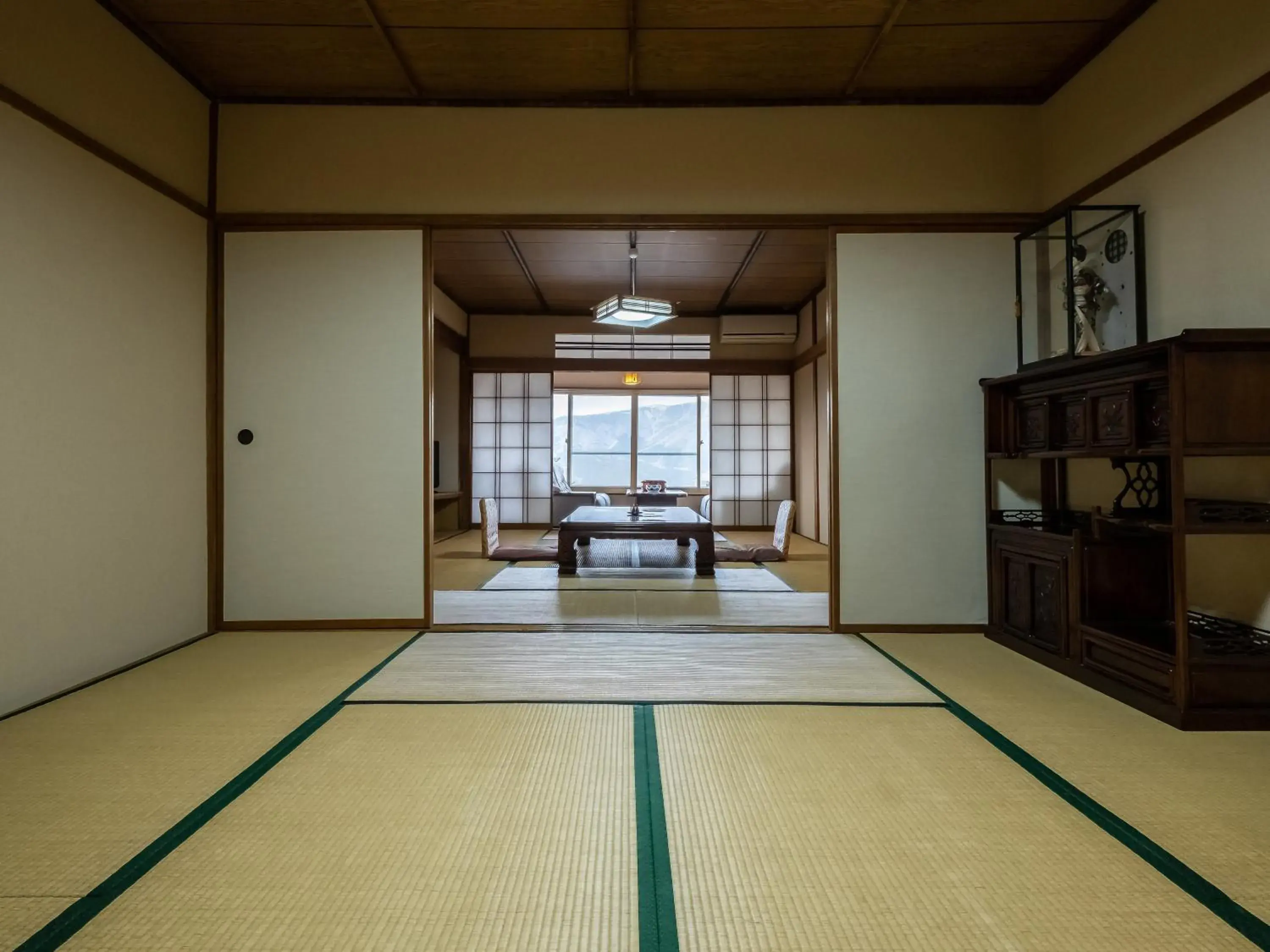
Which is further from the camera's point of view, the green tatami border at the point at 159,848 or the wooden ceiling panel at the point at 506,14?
the wooden ceiling panel at the point at 506,14

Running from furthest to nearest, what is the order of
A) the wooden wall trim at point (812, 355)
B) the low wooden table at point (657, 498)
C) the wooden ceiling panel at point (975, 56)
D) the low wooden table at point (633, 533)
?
the low wooden table at point (657, 498), the wooden wall trim at point (812, 355), the low wooden table at point (633, 533), the wooden ceiling panel at point (975, 56)

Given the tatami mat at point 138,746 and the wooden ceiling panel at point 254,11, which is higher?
the wooden ceiling panel at point 254,11

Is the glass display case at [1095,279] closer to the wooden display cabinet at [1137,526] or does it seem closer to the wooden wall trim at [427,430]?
the wooden display cabinet at [1137,526]

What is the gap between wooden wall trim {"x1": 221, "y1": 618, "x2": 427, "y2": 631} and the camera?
3676mm

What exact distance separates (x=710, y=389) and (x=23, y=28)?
7.84 m

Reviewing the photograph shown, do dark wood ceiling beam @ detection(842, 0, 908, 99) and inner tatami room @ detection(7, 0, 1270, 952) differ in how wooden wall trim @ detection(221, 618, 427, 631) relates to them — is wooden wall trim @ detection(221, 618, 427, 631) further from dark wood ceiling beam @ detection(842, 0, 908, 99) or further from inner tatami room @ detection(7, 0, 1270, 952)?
dark wood ceiling beam @ detection(842, 0, 908, 99)

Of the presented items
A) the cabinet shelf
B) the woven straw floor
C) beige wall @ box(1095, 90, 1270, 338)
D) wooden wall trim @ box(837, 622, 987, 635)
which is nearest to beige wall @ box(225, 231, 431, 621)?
the woven straw floor

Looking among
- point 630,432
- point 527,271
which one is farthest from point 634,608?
point 630,432

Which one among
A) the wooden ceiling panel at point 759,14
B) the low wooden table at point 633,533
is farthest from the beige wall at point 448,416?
the wooden ceiling panel at point 759,14

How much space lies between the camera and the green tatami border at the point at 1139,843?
130 centimetres

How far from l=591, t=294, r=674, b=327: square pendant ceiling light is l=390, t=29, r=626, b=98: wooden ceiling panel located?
2.55 m

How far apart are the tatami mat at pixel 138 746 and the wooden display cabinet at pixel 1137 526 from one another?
117 inches

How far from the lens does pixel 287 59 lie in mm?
3354

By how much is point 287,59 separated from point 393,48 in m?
0.56
